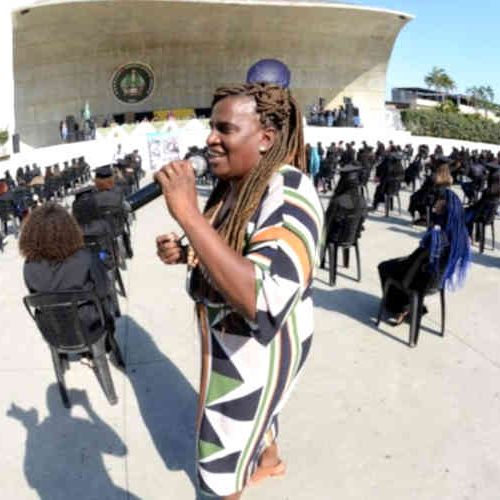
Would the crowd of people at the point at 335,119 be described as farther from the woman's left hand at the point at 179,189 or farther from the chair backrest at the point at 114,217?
the woman's left hand at the point at 179,189

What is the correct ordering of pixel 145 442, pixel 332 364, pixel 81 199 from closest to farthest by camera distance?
pixel 145 442 → pixel 332 364 → pixel 81 199

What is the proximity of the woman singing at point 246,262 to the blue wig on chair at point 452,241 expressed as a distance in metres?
2.52

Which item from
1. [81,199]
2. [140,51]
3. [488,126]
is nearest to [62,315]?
[81,199]

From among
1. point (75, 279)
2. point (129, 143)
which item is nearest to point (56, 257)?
point (75, 279)

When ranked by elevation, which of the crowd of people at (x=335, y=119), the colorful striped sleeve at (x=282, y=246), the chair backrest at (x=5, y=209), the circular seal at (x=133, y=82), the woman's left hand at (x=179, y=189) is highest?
the circular seal at (x=133, y=82)

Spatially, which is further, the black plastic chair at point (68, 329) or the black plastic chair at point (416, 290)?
the black plastic chair at point (416, 290)

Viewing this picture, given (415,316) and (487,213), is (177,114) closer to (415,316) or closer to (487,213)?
(487,213)

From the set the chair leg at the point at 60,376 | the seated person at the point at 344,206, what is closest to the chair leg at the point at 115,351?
the chair leg at the point at 60,376

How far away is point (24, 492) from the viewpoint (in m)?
2.68

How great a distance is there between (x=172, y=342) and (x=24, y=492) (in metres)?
1.96

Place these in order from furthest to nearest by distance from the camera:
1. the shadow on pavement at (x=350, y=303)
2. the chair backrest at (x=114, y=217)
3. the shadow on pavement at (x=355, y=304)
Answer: the chair backrest at (x=114, y=217)
the shadow on pavement at (x=350, y=303)
the shadow on pavement at (x=355, y=304)

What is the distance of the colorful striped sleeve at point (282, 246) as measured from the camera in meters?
1.29

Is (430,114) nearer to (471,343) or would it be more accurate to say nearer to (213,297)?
(471,343)

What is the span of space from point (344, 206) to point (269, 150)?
14.5 ft
